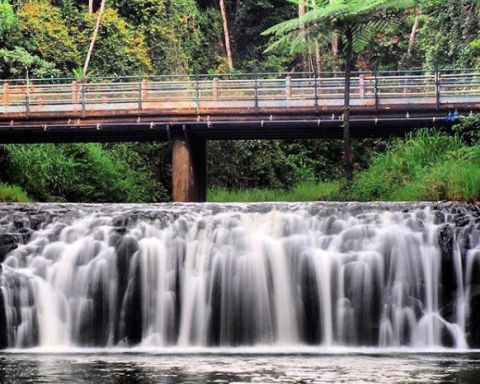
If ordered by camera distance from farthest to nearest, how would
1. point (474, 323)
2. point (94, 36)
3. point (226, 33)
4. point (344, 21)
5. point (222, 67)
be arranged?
point (226, 33) → point (222, 67) → point (94, 36) → point (344, 21) → point (474, 323)

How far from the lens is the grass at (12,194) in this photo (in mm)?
25627

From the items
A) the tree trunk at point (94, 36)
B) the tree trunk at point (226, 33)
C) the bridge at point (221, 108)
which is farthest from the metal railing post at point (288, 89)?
the tree trunk at point (226, 33)

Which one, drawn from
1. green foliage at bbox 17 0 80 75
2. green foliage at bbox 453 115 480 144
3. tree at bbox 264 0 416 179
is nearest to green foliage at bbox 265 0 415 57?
tree at bbox 264 0 416 179

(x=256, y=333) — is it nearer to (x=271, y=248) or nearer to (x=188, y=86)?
(x=271, y=248)

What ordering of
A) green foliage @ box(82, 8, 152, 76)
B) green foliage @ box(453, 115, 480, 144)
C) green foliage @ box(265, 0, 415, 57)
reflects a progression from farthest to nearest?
green foliage @ box(82, 8, 152, 76) → green foliage @ box(265, 0, 415, 57) → green foliage @ box(453, 115, 480, 144)

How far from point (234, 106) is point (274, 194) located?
686 centimetres

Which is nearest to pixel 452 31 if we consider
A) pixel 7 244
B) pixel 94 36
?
pixel 94 36

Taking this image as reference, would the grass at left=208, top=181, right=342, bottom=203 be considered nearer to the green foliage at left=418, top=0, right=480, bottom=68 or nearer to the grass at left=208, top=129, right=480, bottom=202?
the grass at left=208, top=129, right=480, bottom=202

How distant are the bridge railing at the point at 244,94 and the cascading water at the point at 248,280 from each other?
40.1 ft

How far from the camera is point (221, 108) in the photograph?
2783cm

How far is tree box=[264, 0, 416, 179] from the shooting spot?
1002 inches

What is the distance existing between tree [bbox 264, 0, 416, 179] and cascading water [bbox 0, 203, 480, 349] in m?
10.9

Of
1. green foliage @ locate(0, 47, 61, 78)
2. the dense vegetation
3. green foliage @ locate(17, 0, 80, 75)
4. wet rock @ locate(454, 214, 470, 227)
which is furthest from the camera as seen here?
green foliage @ locate(17, 0, 80, 75)

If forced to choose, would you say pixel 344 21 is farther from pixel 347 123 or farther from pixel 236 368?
pixel 236 368
